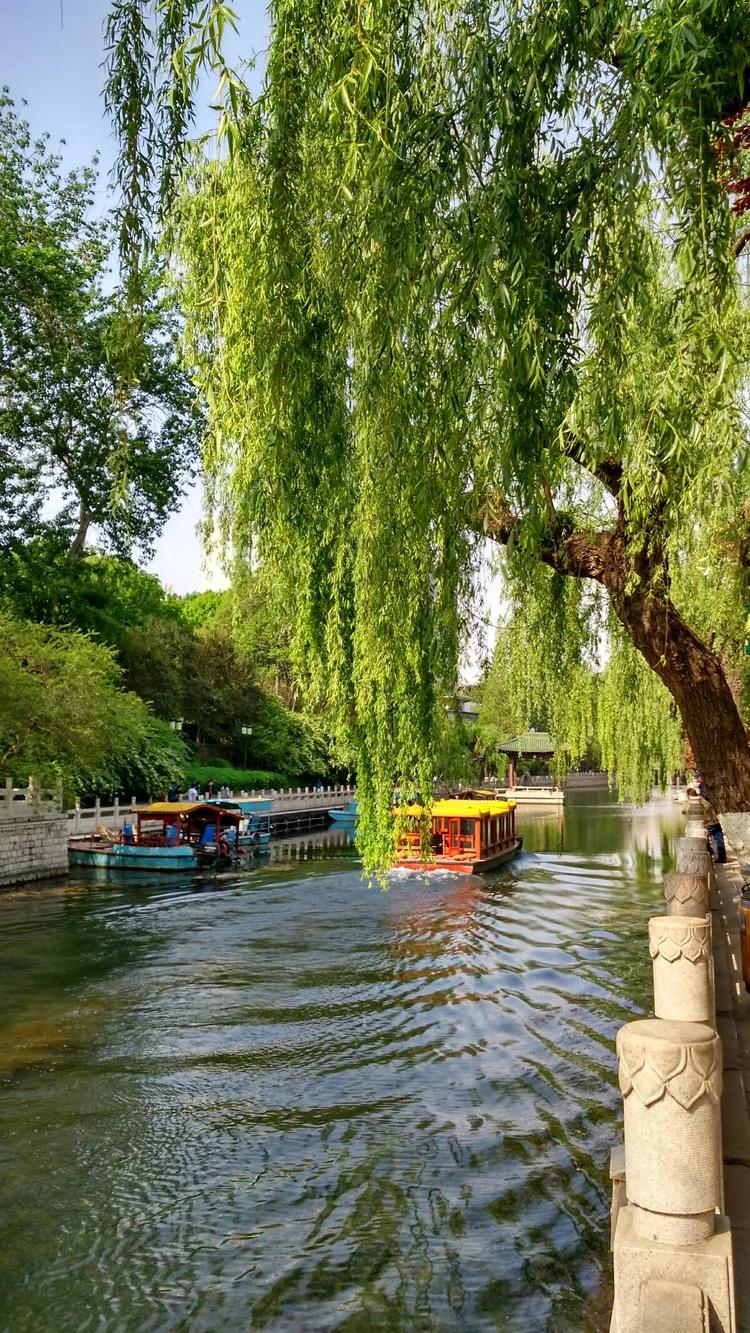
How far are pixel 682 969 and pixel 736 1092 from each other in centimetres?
131

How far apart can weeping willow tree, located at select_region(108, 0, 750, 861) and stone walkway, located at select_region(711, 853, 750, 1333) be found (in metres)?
2.57

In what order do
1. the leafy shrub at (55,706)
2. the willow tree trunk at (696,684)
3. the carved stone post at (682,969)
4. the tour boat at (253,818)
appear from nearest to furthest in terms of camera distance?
the carved stone post at (682,969), the willow tree trunk at (696,684), the leafy shrub at (55,706), the tour boat at (253,818)

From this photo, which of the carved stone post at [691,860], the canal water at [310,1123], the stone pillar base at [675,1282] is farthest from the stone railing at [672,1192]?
the carved stone post at [691,860]

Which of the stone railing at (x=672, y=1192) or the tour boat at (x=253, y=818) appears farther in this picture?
the tour boat at (x=253, y=818)

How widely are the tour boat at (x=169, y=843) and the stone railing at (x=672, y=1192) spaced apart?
2420cm

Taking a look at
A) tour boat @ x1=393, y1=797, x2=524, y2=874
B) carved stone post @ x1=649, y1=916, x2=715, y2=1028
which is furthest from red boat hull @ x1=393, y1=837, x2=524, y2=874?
carved stone post @ x1=649, y1=916, x2=715, y2=1028

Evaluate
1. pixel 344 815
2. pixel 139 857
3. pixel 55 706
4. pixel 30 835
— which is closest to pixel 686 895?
pixel 55 706

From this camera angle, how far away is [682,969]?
470 cm

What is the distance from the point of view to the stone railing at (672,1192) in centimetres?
248

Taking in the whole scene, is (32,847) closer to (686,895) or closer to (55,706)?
(55,706)

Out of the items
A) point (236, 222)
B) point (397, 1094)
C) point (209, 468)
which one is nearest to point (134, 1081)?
point (397, 1094)

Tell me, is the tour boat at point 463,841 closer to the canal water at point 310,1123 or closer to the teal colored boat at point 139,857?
the teal colored boat at point 139,857

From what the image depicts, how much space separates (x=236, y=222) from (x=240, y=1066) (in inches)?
297

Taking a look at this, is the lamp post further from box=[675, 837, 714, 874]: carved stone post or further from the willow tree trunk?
box=[675, 837, 714, 874]: carved stone post
